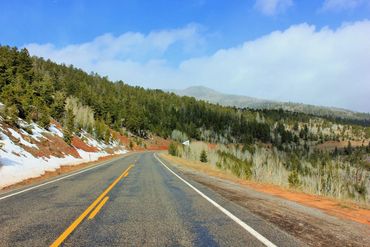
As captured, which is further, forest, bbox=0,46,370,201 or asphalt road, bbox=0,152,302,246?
forest, bbox=0,46,370,201

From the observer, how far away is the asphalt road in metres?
5.44

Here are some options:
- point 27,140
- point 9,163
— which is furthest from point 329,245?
point 27,140

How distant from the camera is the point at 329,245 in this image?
5.33 m

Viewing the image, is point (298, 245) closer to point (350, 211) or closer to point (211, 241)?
point (211, 241)

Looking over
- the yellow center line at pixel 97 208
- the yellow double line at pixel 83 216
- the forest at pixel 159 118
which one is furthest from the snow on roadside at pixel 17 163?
the forest at pixel 159 118

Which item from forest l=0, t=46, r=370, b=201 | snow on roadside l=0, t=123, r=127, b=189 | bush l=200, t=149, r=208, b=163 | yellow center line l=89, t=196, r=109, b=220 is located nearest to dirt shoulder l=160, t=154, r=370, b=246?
yellow center line l=89, t=196, r=109, b=220

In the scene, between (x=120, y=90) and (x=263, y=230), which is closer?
(x=263, y=230)

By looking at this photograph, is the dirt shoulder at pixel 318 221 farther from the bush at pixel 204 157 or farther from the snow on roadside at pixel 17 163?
the bush at pixel 204 157

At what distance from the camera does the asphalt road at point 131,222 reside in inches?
214

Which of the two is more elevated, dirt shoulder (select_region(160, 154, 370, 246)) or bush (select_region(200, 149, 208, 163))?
dirt shoulder (select_region(160, 154, 370, 246))

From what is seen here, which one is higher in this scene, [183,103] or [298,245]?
[183,103]

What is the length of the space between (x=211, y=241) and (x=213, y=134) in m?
155

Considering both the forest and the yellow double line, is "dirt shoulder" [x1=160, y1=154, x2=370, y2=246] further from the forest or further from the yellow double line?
the forest

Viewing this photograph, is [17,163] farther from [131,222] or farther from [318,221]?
[318,221]
